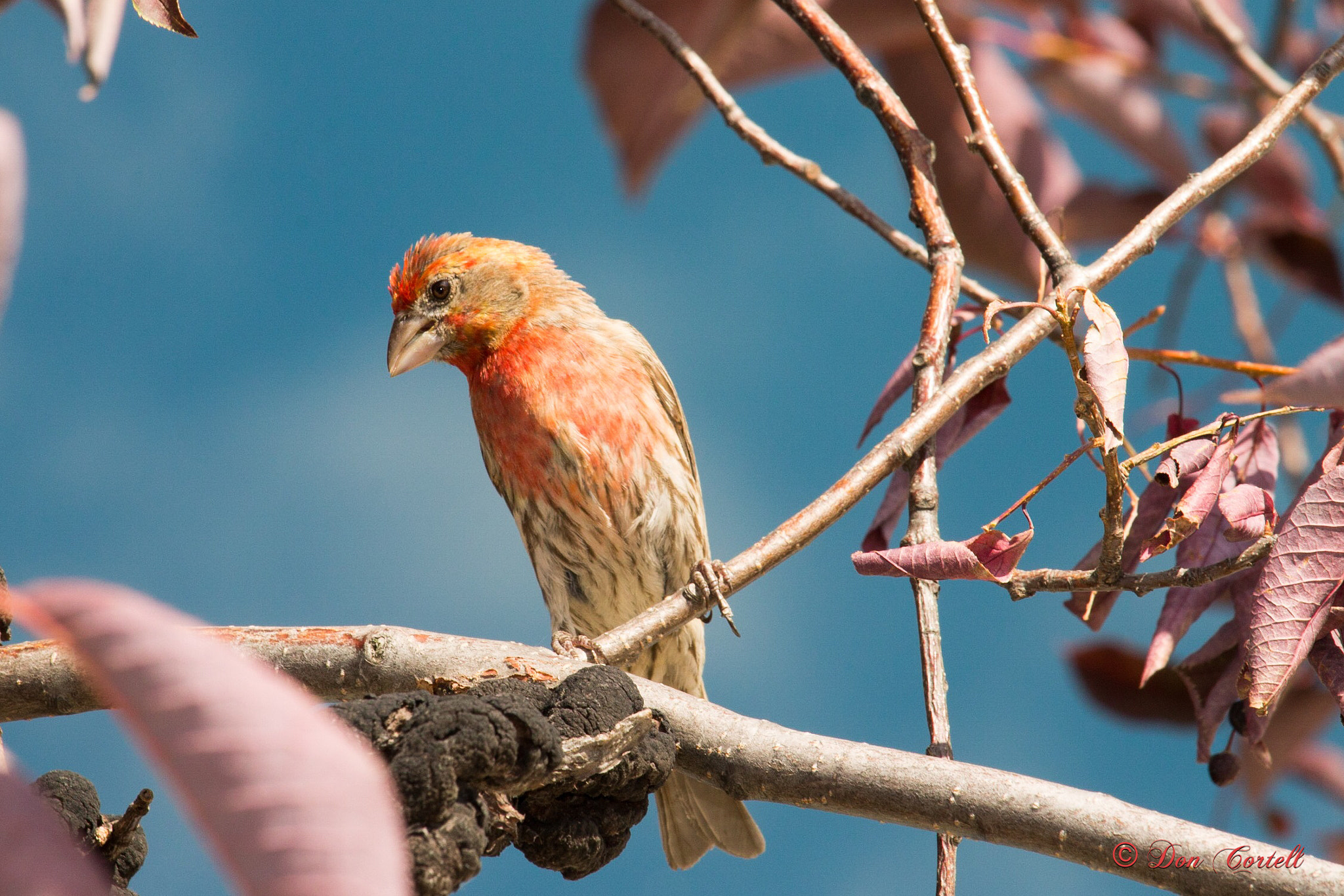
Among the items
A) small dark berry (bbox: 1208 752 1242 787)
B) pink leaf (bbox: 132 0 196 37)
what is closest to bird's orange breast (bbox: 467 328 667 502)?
small dark berry (bbox: 1208 752 1242 787)

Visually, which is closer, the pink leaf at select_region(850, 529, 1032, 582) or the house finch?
the pink leaf at select_region(850, 529, 1032, 582)

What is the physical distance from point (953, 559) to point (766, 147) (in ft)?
5.59

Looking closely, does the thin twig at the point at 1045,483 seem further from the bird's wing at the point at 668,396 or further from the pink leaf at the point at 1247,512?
the bird's wing at the point at 668,396

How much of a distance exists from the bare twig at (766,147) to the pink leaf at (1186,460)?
0.95m

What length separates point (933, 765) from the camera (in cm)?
190

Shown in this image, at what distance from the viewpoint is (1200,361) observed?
252cm

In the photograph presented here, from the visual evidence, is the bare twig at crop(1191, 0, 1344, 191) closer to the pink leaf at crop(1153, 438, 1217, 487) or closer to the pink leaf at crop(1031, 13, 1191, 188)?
the pink leaf at crop(1031, 13, 1191, 188)

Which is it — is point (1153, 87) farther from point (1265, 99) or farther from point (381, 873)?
point (381, 873)

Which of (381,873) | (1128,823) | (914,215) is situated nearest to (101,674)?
(381,873)

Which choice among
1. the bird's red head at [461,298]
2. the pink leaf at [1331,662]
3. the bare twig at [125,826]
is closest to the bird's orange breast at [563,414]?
the bird's red head at [461,298]

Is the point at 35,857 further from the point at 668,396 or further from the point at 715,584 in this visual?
the point at 668,396

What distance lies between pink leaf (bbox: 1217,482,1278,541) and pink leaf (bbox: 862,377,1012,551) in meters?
0.73

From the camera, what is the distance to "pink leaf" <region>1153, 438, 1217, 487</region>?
6.66 feet

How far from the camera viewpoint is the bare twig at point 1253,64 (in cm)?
321
